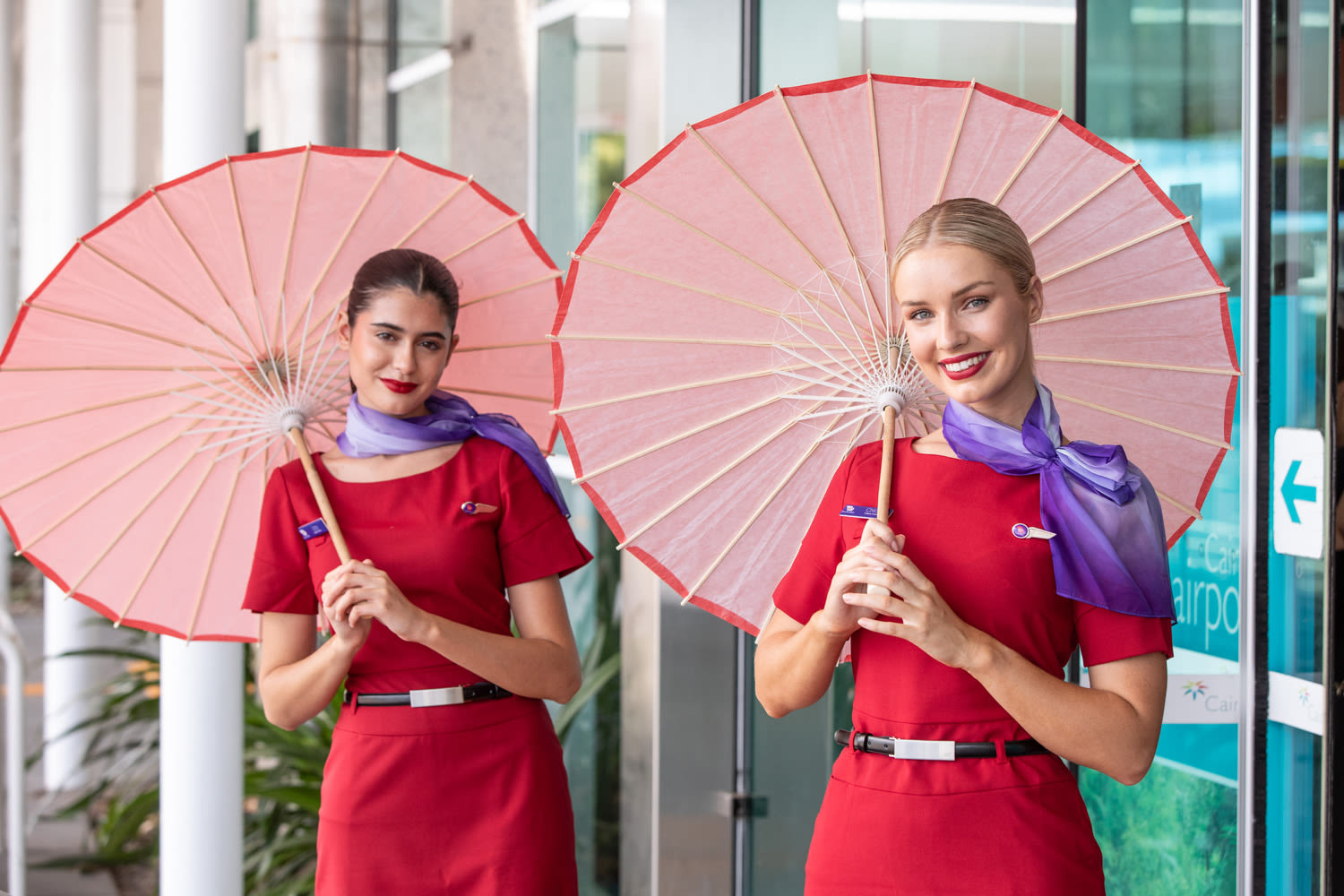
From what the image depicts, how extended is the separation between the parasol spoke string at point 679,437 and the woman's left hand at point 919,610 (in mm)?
474

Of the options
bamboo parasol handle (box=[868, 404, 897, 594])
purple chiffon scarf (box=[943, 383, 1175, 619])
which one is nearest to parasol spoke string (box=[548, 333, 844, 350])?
bamboo parasol handle (box=[868, 404, 897, 594])

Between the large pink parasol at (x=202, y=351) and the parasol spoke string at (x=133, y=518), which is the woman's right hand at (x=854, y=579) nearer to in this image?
the large pink parasol at (x=202, y=351)

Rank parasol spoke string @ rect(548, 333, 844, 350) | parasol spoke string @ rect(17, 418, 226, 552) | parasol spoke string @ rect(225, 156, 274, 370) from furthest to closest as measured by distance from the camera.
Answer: parasol spoke string @ rect(17, 418, 226, 552), parasol spoke string @ rect(225, 156, 274, 370), parasol spoke string @ rect(548, 333, 844, 350)

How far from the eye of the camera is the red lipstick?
236cm

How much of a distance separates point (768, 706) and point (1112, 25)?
6.37ft

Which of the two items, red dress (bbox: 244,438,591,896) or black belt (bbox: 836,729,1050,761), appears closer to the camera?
black belt (bbox: 836,729,1050,761)

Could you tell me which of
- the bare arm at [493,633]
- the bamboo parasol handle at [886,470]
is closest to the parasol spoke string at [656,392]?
the bamboo parasol handle at [886,470]

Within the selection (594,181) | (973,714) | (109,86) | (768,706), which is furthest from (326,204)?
(109,86)

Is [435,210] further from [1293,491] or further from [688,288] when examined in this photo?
[1293,491]

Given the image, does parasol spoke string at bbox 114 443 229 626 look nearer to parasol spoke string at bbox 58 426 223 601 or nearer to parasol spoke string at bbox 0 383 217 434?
parasol spoke string at bbox 58 426 223 601

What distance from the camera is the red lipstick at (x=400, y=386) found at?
2361 millimetres

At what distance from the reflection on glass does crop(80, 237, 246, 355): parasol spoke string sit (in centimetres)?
194

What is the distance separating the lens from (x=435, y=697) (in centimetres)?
234

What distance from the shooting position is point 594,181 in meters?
4.87
